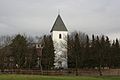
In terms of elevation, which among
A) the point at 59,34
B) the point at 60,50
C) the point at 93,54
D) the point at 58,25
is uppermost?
the point at 58,25

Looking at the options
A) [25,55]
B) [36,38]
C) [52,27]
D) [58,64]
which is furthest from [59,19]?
[25,55]

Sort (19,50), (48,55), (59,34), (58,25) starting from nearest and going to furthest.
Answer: (19,50)
(48,55)
(59,34)
(58,25)

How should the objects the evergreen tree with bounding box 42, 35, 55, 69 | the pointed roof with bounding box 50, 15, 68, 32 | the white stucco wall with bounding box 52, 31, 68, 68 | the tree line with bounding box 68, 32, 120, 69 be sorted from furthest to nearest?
the pointed roof with bounding box 50, 15, 68, 32, the white stucco wall with bounding box 52, 31, 68, 68, the evergreen tree with bounding box 42, 35, 55, 69, the tree line with bounding box 68, 32, 120, 69

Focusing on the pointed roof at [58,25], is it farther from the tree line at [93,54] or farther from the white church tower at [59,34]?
the tree line at [93,54]

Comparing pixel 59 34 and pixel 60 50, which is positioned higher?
pixel 59 34

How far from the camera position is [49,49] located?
88.4 metres

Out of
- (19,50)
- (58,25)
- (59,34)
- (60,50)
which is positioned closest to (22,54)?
(19,50)

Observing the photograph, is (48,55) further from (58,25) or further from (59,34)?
(58,25)

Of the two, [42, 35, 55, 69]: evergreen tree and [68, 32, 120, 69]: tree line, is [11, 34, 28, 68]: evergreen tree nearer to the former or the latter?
[42, 35, 55, 69]: evergreen tree

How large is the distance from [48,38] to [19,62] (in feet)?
56.2

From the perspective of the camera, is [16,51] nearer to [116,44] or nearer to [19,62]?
[19,62]

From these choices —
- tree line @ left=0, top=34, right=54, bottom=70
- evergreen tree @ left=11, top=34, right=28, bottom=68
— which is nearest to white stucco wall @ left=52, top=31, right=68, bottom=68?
tree line @ left=0, top=34, right=54, bottom=70

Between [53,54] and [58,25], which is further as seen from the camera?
[58,25]

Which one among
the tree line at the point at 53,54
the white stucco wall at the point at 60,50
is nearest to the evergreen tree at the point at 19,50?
the tree line at the point at 53,54
